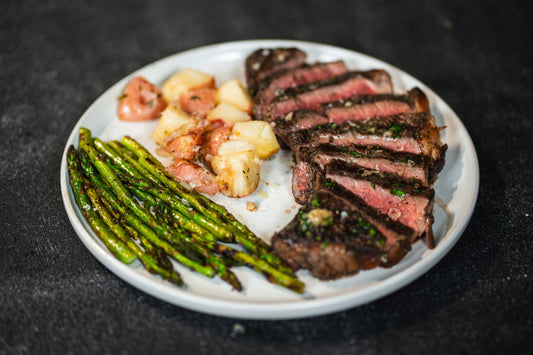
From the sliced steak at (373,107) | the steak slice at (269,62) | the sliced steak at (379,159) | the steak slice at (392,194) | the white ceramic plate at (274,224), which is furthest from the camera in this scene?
the steak slice at (269,62)

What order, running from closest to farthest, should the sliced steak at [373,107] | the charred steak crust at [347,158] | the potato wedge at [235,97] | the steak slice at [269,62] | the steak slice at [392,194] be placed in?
the charred steak crust at [347,158]
the steak slice at [392,194]
the sliced steak at [373,107]
the potato wedge at [235,97]
the steak slice at [269,62]

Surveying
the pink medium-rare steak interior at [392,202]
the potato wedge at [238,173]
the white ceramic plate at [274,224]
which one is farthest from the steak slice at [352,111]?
the pink medium-rare steak interior at [392,202]

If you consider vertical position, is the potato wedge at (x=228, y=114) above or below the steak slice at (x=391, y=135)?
below

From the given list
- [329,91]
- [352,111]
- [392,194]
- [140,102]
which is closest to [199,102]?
[140,102]

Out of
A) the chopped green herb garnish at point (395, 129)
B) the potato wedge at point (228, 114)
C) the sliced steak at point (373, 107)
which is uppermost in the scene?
the chopped green herb garnish at point (395, 129)

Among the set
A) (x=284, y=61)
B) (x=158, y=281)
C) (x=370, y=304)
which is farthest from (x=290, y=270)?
(x=284, y=61)

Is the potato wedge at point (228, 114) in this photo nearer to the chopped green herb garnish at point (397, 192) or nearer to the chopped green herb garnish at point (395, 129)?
the chopped green herb garnish at point (395, 129)

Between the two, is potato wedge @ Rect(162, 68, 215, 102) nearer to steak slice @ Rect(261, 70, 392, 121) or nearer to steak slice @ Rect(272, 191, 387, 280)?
steak slice @ Rect(261, 70, 392, 121)
